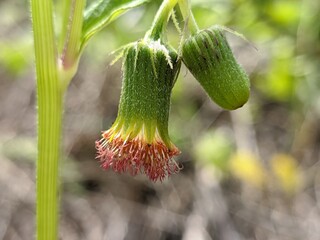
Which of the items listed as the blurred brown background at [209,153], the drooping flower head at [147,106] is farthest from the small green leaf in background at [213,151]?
the drooping flower head at [147,106]

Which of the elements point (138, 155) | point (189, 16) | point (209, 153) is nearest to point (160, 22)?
point (189, 16)

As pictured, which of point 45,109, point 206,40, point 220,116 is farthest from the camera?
point 220,116

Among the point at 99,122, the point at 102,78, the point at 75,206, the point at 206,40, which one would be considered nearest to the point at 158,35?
the point at 206,40

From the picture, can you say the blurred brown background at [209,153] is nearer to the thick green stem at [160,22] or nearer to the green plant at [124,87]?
the green plant at [124,87]

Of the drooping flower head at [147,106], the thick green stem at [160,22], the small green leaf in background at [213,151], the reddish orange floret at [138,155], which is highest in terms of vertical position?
the small green leaf in background at [213,151]

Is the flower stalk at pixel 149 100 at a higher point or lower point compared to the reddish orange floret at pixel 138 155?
higher

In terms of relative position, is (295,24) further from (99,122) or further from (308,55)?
(99,122)
